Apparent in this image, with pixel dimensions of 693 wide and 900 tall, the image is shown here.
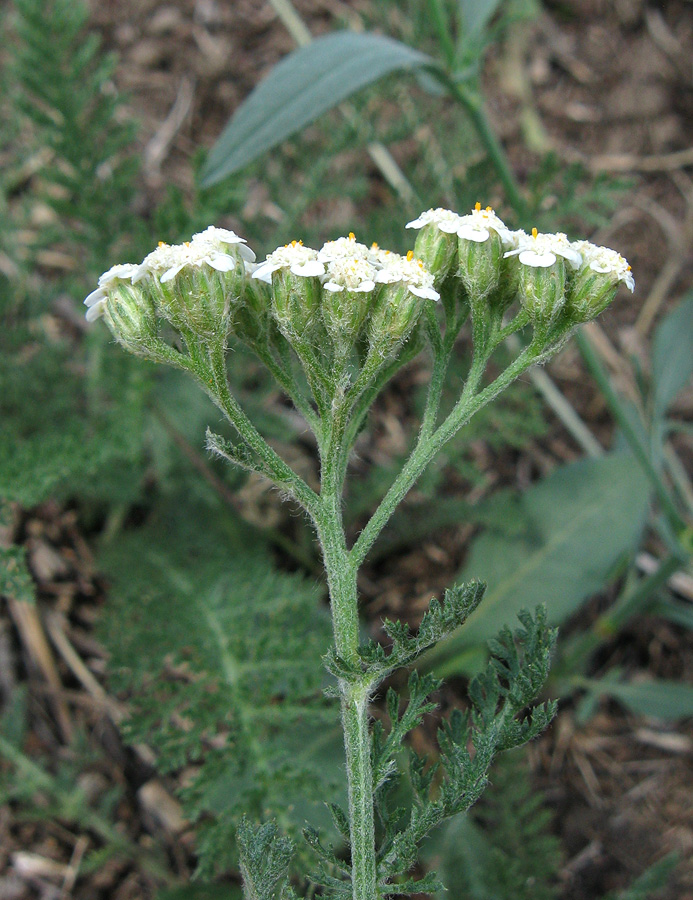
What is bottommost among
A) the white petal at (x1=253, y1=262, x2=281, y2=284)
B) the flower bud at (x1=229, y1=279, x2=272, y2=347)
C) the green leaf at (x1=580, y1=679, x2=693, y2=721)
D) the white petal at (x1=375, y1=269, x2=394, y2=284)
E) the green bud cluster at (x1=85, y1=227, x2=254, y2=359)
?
the green leaf at (x1=580, y1=679, x2=693, y2=721)

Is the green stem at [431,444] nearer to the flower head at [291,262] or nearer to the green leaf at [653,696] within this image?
the flower head at [291,262]

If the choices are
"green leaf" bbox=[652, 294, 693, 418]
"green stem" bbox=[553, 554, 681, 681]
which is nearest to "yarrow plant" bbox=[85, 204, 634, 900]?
"green stem" bbox=[553, 554, 681, 681]

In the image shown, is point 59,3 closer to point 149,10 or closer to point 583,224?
point 149,10

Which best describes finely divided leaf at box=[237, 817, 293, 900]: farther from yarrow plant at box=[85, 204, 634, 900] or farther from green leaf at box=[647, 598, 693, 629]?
green leaf at box=[647, 598, 693, 629]

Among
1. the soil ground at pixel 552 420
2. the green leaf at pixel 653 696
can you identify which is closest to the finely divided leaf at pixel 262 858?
the soil ground at pixel 552 420

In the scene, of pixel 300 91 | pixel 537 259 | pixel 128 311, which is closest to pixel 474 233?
pixel 537 259

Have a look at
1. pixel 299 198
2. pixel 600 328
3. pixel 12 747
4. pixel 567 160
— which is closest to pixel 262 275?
pixel 299 198

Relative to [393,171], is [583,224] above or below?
below
